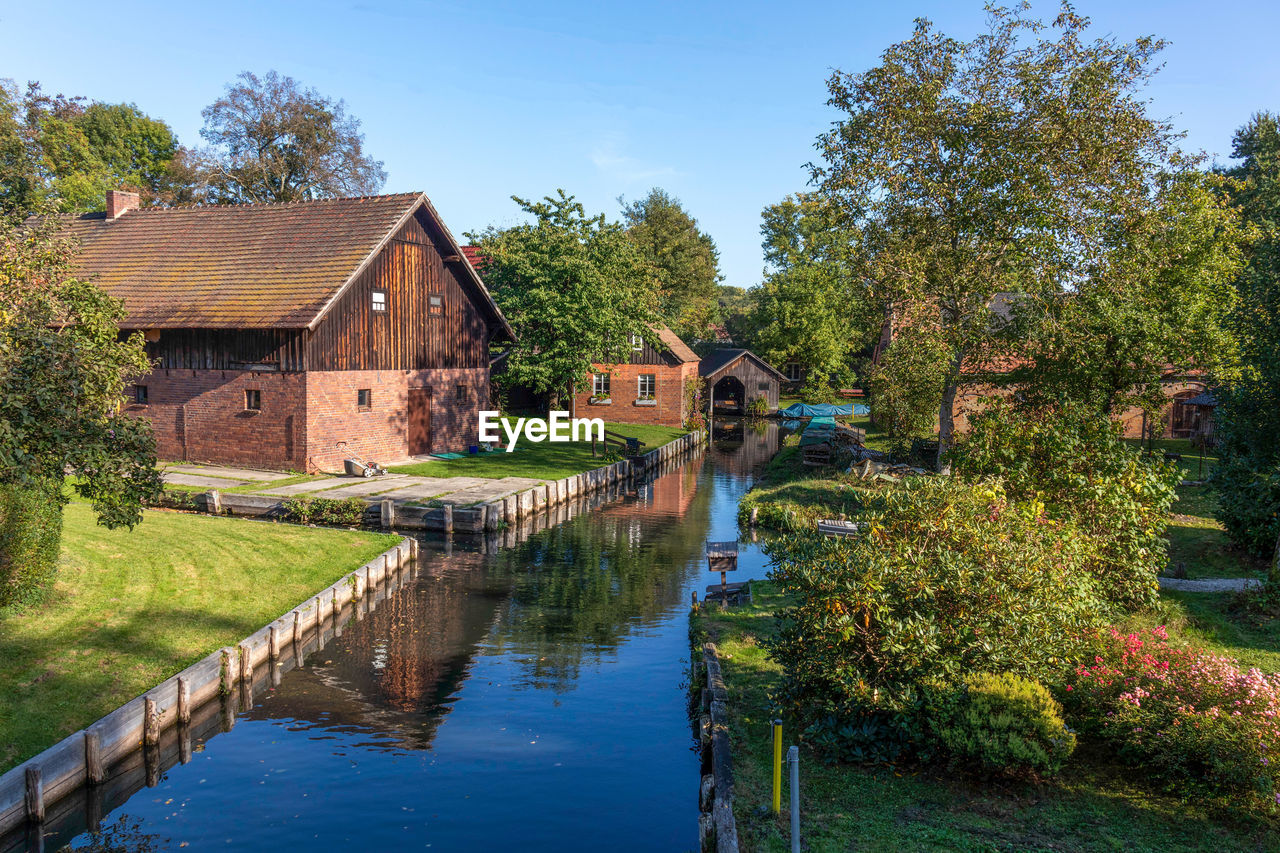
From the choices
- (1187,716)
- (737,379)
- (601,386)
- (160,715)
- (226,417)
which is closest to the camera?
(1187,716)

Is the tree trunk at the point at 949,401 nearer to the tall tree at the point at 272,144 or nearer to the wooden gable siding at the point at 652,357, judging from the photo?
the wooden gable siding at the point at 652,357

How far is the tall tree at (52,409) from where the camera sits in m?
11.0

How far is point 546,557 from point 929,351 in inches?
514

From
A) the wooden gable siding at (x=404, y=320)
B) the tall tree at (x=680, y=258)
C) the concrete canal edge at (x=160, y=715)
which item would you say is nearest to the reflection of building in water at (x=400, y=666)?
the concrete canal edge at (x=160, y=715)

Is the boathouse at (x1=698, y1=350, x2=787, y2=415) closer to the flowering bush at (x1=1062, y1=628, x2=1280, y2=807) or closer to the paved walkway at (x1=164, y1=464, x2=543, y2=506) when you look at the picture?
the paved walkway at (x1=164, y1=464, x2=543, y2=506)

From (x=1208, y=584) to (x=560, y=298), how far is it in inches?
1080

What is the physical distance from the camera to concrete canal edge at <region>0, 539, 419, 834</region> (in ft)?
32.3

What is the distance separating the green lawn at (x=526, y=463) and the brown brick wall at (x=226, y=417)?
4239 millimetres

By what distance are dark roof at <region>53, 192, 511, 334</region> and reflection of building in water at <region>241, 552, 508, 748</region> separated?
1307 cm

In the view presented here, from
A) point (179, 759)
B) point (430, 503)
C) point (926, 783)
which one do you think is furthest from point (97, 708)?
point (430, 503)

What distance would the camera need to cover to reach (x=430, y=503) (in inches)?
1046

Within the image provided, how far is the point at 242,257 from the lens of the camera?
107 feet

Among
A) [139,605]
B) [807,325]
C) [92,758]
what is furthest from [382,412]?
[807,325]

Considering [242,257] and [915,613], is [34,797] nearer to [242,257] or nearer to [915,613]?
[915,613]
